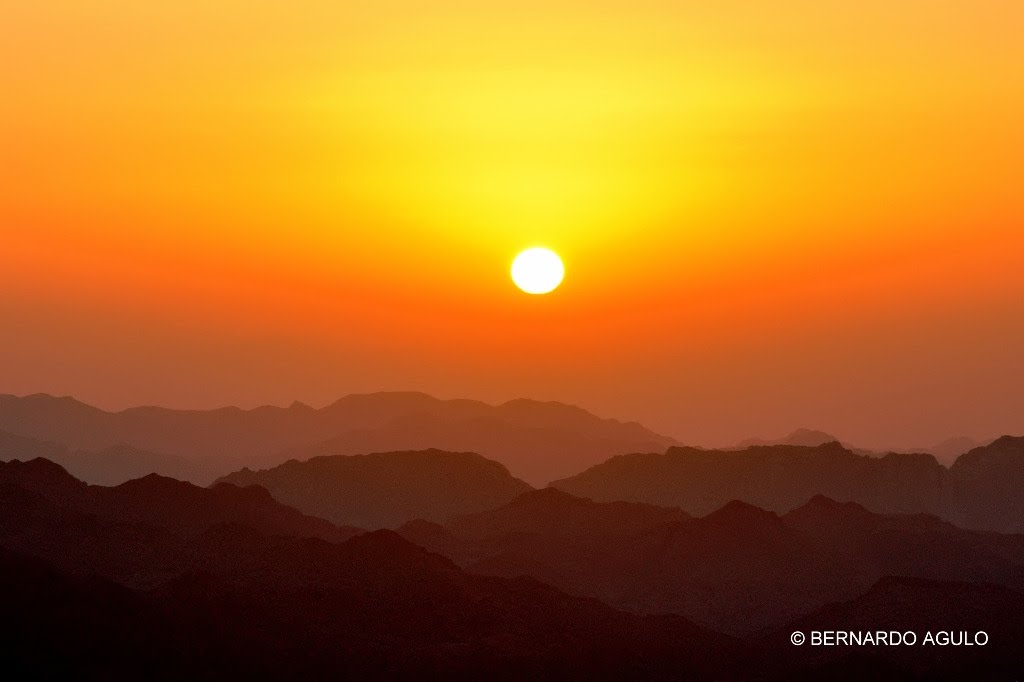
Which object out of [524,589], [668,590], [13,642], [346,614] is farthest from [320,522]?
[13,642]

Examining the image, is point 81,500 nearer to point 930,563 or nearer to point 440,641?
point 440,641

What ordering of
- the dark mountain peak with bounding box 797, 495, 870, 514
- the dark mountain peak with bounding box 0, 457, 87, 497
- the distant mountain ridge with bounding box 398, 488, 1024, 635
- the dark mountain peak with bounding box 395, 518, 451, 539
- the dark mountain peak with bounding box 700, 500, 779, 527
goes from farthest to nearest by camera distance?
the dark mountain peak with bounding box 797, 495, 870, 514 < the dark mountain peak with bounding box 395, 518, 451, 539 < the dark mountain peak with bounding box 700, 500, 779, 527 < the distant mountain ridge with bounding box 398, 488, 1024, 635 < the dark mountain peak with bounding box 0, 457, 87, 497

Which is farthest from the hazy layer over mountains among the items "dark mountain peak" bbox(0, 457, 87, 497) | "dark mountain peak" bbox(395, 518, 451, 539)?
"dark mountain peak" bbox(395, 518, 451, 539)

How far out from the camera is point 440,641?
339ft

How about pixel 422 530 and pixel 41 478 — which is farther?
pixel 422 530

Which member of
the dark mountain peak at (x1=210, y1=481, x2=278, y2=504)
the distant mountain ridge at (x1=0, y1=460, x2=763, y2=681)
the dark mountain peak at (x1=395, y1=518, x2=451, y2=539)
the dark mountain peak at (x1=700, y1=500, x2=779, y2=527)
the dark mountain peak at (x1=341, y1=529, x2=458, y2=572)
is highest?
the dark mountain peak at (x1=700, y1=500, x2=779, y2=527)

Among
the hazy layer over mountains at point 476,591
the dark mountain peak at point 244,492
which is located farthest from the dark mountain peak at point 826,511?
the dark mountain peak at point 244,492

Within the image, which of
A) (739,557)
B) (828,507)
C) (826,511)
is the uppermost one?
(828,507)

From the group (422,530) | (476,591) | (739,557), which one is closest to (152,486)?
(422,530)

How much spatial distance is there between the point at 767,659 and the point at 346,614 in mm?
32213

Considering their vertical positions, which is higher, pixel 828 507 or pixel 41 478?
pixel 828 507

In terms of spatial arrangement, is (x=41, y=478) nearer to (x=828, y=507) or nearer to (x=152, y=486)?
(x=152, y=486)

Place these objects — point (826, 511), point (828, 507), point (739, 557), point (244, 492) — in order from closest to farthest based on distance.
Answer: point (739, 557)
point (244, 492)
point (826, 511)
point (828, 507)

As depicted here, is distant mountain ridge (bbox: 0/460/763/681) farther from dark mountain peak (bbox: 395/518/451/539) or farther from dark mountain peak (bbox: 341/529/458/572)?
dark mountain peak (bbox: 395/518/451/539)
